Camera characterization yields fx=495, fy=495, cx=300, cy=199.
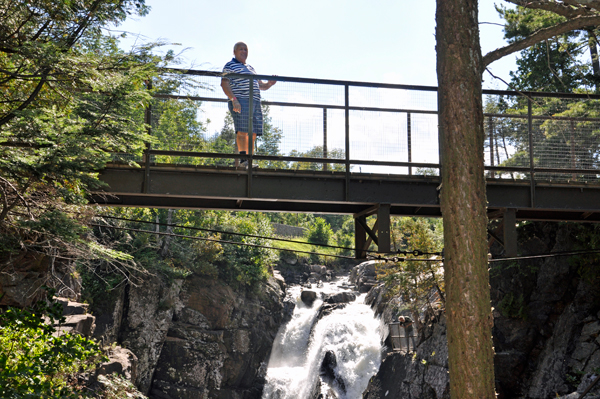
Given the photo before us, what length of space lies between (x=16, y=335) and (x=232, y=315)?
16.2 metres

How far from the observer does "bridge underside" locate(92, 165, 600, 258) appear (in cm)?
824

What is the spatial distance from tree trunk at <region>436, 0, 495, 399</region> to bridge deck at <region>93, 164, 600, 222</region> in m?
3.11

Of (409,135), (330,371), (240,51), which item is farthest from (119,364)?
(409,135)

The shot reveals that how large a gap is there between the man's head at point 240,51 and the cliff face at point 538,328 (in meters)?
10.5

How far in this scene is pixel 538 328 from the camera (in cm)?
1469

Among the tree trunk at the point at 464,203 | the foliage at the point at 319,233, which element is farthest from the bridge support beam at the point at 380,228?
the foliage at the point at 319,233

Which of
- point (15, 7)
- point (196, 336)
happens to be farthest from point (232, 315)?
point (15, 7)

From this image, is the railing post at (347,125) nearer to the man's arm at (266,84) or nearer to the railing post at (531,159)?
the man's arm at (266,84)

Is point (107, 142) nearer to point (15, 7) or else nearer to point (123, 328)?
point (15, 7)

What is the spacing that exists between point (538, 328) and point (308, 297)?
14.4m

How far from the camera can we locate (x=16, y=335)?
7.18 meters

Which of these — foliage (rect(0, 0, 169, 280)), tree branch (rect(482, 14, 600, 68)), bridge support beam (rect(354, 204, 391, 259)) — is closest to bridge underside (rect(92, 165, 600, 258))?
bridge support beam (rect(354, 204, 391, 259))

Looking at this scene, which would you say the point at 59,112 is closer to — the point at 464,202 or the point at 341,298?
the point at 464,202

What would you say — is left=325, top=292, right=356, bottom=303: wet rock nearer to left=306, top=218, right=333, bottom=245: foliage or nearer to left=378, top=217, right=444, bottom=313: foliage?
left=378, top=217, right=444, bottom=313: foliage
